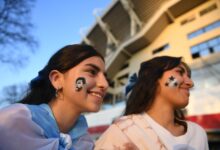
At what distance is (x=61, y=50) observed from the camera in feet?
6.10

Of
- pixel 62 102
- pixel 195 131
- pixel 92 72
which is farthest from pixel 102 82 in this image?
pixel 195 131

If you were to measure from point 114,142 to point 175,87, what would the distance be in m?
0.79

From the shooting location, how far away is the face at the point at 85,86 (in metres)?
1.64

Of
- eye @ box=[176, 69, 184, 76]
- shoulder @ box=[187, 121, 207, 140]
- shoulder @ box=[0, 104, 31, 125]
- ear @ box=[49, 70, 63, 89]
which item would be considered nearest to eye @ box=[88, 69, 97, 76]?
ear @ box=[49, 70, 63, 89]

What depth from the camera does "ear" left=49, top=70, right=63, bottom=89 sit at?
1727mm

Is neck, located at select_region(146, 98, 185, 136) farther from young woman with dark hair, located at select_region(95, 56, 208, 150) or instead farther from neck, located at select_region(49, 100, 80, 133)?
neck, located at select_region(49, 100, 80, 133)

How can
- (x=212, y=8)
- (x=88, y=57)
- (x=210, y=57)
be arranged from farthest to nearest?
(x=212, y=8), (x=210, y=57), (x=88, y=57)

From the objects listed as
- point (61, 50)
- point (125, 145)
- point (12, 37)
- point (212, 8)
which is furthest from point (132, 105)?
point (212, 8)

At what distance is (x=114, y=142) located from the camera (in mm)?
1917

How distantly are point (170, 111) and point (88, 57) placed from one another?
3.23 feet

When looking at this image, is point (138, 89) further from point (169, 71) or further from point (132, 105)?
point (169, 71)

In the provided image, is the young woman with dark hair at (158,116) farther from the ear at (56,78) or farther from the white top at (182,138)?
the ear at (56,78)

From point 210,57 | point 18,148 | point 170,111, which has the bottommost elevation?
point 210,57

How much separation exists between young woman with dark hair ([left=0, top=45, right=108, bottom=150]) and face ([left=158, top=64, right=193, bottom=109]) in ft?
2.43
